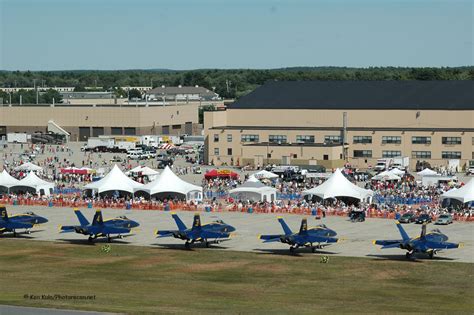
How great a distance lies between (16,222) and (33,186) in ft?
76.6

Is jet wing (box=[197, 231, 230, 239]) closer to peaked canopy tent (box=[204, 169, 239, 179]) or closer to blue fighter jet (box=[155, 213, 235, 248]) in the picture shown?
blue fighter jet (box=[155, 213, 235, 248])

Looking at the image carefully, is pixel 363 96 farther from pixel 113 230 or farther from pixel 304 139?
pixel 113 230

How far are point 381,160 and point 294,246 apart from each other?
56919 millimetres

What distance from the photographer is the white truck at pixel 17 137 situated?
166750 millimetres

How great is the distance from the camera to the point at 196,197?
94062mm

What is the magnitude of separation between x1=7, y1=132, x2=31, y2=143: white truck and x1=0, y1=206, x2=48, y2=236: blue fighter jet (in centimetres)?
9094

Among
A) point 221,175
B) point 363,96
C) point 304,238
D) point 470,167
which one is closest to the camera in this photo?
point 304,238

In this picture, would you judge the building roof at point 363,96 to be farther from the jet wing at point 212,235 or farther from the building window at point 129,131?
the jet wing at point 212,235

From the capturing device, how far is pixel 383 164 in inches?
4808

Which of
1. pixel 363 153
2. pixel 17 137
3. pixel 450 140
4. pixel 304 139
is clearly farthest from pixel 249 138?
pixel 17 137

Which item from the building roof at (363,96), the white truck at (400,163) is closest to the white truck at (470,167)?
the white truck at (400,163)

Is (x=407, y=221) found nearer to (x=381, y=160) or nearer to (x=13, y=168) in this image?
(x=381, y=160)

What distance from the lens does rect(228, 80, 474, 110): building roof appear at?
133m

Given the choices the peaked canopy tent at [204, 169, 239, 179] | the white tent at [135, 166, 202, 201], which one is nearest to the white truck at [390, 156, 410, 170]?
the peaked canopy tent at [204, 169, 239, 179]
